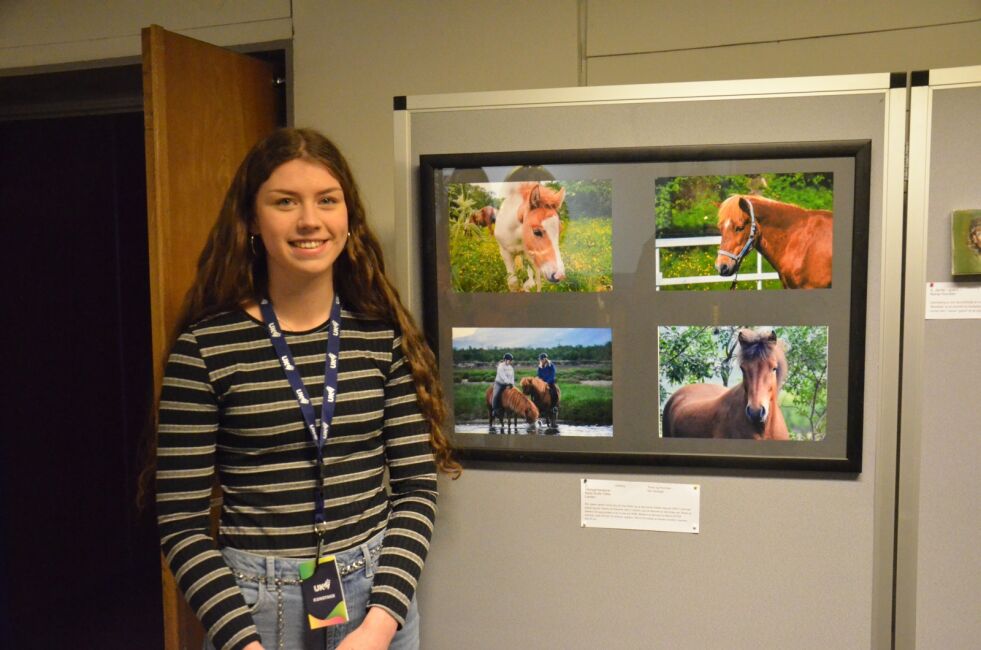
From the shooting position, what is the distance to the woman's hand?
1.15m

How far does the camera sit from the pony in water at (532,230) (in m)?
1.34

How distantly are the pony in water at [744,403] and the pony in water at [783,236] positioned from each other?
0.40 feet

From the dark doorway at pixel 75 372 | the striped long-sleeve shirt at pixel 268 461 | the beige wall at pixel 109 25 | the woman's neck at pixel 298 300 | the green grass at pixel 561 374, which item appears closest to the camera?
the striped long-sleeve shirt at pixel 268 461

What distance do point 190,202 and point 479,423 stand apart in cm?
77

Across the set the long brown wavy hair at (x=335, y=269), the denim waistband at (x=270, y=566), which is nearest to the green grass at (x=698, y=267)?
the long brown wavy hair at (x=335, y=269)

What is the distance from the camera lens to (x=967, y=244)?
1229mm

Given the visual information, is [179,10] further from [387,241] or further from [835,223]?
[835,223]

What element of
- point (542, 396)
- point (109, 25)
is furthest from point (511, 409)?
point (109, 25)

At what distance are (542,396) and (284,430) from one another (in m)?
0.48

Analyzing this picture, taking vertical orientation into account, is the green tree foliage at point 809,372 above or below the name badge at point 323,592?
above

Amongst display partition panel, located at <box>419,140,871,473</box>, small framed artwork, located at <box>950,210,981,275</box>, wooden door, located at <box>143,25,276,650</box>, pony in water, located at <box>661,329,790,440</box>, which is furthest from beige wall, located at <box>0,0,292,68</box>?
small framed artwork, located at <box>950,210,981,275</box>

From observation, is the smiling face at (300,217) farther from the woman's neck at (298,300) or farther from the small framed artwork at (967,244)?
the small framed artwork at (967,244)

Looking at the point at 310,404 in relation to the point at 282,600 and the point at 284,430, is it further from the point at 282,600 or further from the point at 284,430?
the point at 282,600

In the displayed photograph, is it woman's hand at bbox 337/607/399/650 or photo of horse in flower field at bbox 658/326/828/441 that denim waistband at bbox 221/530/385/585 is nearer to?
woman's hand at bbox 337/607/399/650
